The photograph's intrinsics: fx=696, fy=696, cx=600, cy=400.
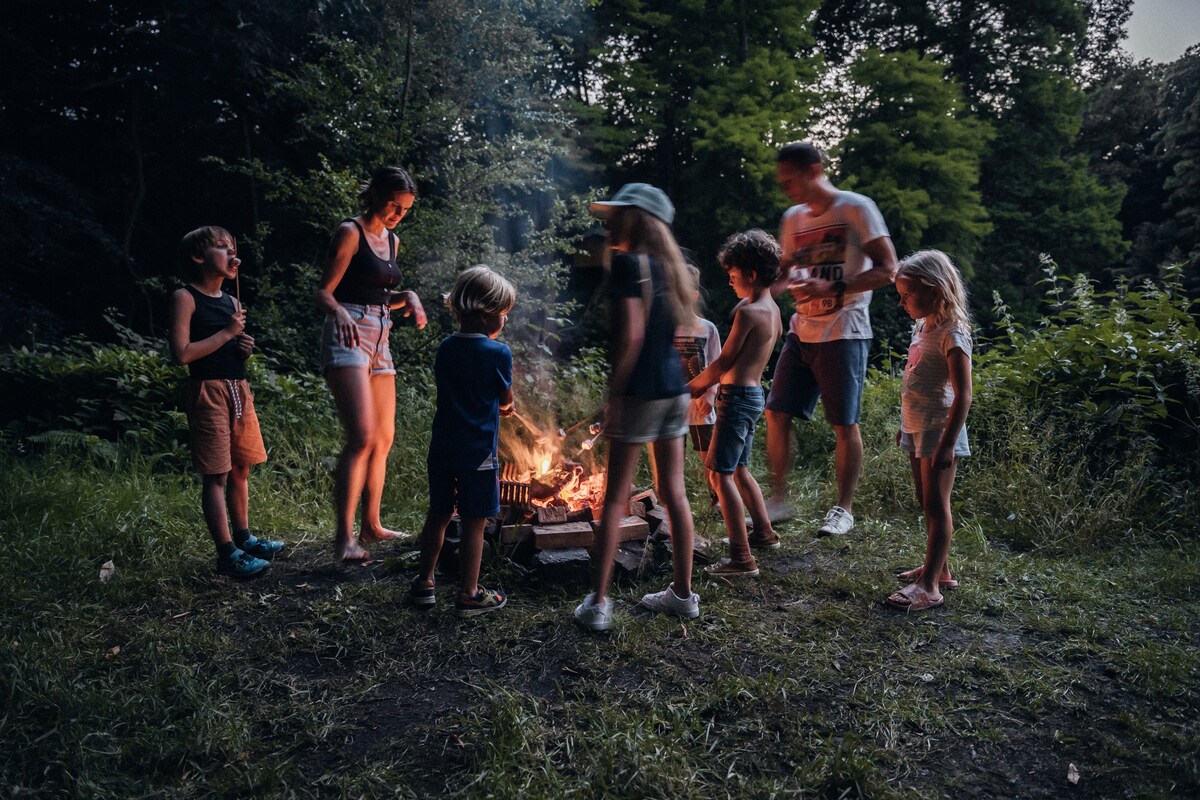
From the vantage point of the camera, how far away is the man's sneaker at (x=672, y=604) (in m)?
3.23

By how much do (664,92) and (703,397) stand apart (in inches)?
535

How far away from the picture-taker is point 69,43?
34.8ft

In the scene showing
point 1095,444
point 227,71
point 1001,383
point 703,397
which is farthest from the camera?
point 227,71

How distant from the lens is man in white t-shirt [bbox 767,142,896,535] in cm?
400

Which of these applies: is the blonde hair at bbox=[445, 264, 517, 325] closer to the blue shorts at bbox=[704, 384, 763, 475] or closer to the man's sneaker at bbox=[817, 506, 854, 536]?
the blue shorts at bbox=[704, 384, 763, 475]

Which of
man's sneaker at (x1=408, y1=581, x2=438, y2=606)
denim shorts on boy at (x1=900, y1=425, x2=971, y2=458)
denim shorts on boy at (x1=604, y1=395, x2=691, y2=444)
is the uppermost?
denim shorts on boy at (x1=604, y1=395, x2=691, y2=444)

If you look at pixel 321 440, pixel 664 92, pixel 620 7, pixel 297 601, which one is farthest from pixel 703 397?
pixel 620 7

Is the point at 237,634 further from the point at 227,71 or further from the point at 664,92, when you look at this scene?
the point at 664,92

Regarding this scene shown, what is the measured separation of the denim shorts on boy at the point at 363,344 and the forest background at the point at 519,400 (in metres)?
1.15

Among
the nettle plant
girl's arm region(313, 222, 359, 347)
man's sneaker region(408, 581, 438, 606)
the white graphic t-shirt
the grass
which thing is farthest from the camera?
the nettle plant

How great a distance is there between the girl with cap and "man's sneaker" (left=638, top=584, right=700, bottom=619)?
349 mm

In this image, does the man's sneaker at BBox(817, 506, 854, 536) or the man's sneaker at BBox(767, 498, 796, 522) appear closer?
the man's sneaker at BBox(817, 506, 854, 536)

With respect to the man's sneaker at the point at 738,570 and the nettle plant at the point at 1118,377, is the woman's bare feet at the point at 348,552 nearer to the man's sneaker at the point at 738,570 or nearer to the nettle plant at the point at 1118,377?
the man's sneaker at the point at 738,570

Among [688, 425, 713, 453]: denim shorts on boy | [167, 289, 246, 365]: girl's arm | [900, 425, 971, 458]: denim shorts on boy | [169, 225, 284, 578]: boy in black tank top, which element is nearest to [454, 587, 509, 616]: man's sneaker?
[169, 225, 284, 578]: boy in black tank top
